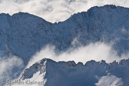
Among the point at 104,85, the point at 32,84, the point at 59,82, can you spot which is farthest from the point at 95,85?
the point at 32,84

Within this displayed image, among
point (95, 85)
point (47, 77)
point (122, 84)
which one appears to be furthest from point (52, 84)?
point (122, 84)

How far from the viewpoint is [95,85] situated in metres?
199

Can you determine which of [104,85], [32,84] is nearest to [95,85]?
[104,85]

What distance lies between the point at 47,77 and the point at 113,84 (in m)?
31.9

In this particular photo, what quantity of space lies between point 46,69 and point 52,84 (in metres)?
8.79

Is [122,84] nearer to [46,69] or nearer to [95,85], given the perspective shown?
[95,85]

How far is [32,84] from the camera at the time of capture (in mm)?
194000

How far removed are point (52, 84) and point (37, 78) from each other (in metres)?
8.52

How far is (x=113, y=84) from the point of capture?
198m

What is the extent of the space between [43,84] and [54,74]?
12.2 metres

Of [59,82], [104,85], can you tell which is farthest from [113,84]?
[59,82]

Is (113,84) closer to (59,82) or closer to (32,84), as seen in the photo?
(59,82)

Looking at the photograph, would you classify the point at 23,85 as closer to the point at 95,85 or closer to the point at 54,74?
the point at 54,74

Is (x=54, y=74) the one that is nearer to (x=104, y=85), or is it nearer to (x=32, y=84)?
(x=32, y=84)
